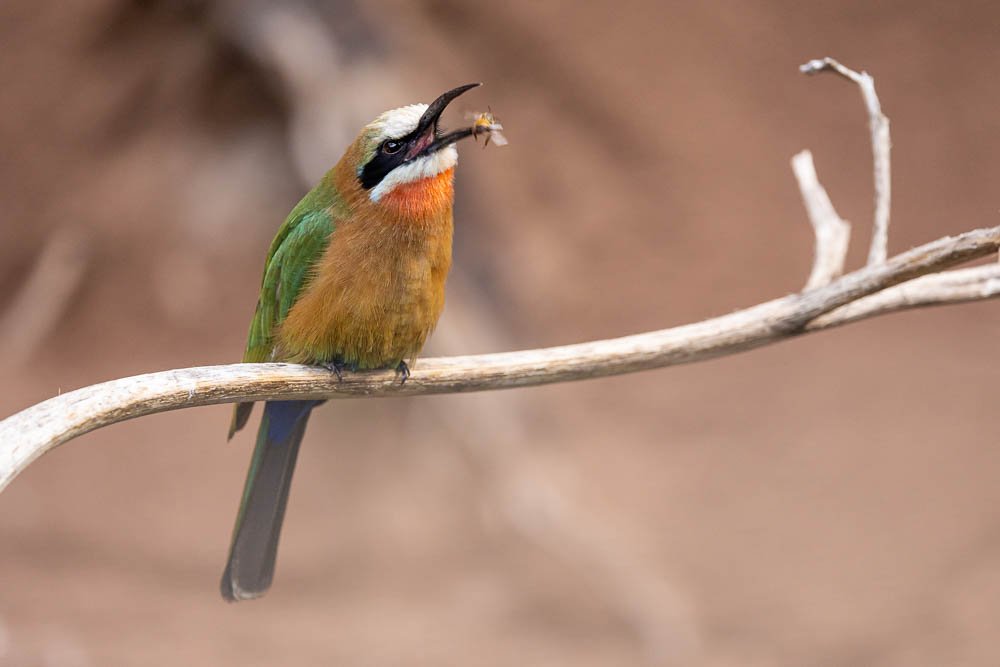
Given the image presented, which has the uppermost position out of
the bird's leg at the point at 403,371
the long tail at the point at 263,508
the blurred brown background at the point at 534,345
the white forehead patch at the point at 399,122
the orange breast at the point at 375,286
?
the blurred brown background at the point at 534,345

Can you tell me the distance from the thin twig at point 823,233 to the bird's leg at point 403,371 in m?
0.77

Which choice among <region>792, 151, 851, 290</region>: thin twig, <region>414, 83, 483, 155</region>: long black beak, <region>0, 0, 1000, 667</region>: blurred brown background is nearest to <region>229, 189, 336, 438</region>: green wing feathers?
<region>414, 83, 483, 155</region>: long black beak

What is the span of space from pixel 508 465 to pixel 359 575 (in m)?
0.75

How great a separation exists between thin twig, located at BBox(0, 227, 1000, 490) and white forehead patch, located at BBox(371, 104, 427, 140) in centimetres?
40

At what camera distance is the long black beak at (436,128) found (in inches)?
60.9

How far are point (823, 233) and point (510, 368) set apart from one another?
2.38 feet

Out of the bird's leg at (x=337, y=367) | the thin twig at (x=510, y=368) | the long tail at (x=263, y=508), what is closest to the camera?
the thin twig at (x=510, y=368)

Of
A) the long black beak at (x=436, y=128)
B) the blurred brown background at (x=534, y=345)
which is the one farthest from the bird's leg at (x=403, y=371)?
the blurred brown background at (x=534, y=345)

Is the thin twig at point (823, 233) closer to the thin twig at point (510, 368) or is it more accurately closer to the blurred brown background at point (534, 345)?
the thin twig at point (510, 368)

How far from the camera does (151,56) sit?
3637 mm

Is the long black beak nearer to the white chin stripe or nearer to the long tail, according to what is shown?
the white chin stripe

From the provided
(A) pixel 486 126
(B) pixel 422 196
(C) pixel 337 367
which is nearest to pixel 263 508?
(C) pixel 337 367

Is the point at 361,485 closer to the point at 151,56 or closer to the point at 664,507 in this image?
the point at 664,507

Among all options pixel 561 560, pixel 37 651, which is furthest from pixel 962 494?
pixel 37 651
